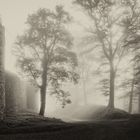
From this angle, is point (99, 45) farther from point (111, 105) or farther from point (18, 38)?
point (18, 38)

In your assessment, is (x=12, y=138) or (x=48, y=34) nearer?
(x=12, y=138)

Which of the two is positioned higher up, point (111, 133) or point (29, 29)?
point (29, 29)

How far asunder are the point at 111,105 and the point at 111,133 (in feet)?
56.0

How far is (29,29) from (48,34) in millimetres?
1946

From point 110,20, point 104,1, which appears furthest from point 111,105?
point 104,1

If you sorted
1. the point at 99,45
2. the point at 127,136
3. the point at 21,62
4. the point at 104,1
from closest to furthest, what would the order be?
the point at 127,136 → the point at 21,62 → the point at 104,1 → the point at 99,45

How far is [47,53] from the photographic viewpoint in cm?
2725

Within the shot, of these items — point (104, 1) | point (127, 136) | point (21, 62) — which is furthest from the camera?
point (104, 1)

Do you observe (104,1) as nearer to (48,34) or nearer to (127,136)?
(48,34)

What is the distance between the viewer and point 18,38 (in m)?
27.2

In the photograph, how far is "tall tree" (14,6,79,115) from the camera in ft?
86.8

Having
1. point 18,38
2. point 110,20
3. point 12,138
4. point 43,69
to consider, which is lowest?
point 12,138

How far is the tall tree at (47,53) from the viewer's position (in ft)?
86.8

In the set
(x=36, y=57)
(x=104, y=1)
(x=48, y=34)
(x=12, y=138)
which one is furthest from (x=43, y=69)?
(x=12, y=138)
